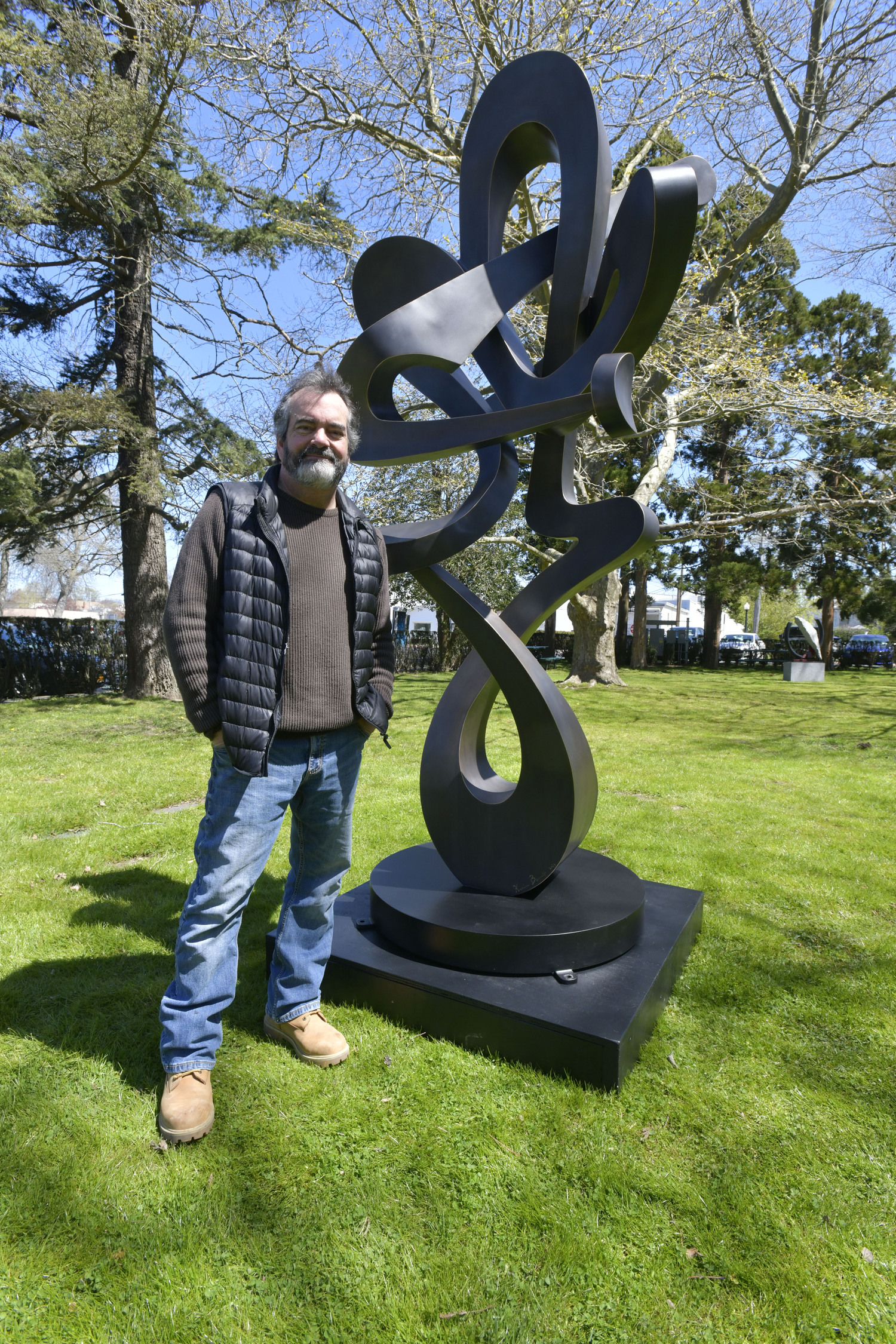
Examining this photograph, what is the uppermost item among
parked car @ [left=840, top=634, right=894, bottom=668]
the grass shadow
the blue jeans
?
parked car @ [left=840, top=634, right=894, bottom=668]

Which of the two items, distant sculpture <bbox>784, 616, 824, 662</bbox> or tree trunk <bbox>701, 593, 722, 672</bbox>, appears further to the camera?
tree trunk <bbox>701, 593, 722, 672</bbox>

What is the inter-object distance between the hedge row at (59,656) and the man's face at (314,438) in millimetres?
12493

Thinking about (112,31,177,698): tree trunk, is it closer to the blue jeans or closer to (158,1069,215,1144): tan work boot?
the blue jeans

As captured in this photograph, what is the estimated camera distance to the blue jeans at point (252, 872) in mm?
2160

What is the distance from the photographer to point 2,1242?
1.78 meters

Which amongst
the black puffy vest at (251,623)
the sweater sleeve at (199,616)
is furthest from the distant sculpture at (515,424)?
the sweater sleeve at (199,616)

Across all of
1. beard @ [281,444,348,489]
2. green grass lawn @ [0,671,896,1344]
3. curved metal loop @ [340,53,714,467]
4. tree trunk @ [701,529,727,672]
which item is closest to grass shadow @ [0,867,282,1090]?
green grass lawn @ [0,671,896,1344]

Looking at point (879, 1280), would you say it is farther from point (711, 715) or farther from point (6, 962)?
point (711, 715)

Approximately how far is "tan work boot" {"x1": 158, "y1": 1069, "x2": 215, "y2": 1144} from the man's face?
5.93 feet

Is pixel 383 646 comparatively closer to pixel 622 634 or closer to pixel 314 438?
pixel 314 438

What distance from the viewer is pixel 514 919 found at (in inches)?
113

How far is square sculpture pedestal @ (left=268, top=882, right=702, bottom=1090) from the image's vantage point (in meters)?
2.38

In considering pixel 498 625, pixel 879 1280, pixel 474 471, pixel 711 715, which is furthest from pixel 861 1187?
pixel 474 471

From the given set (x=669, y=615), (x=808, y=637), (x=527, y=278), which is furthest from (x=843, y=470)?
(x=669, y=615)
